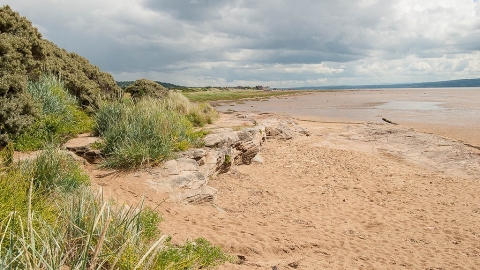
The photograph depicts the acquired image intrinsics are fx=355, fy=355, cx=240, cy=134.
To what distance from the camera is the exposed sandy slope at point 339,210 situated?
596 cm

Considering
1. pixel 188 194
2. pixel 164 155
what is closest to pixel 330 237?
pixel 188 194

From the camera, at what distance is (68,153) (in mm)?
7590

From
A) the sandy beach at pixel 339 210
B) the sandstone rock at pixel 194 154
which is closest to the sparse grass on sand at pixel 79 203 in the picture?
the sandstone rock at pixel 194 154

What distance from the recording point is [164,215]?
21.9 ft

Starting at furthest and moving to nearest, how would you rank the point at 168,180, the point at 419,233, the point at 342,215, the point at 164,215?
the point at 342,215 < the point at 168,180 < the point at 419,233 < the point at 164,215

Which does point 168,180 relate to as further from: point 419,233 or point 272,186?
point 419,233

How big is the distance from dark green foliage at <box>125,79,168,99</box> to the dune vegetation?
12.0ft

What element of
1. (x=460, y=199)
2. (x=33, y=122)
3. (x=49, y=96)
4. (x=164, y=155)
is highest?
A: (x=49, y=96)

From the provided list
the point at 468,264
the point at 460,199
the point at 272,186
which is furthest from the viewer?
the point at 272,186

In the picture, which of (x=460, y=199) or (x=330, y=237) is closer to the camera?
(x=330, y=237)

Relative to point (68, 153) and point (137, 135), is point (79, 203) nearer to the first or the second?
point (68, 153)

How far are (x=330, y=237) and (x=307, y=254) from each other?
1.19 m

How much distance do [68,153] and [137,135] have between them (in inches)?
70.4

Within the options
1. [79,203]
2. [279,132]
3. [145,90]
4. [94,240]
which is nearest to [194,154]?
[79,203]
